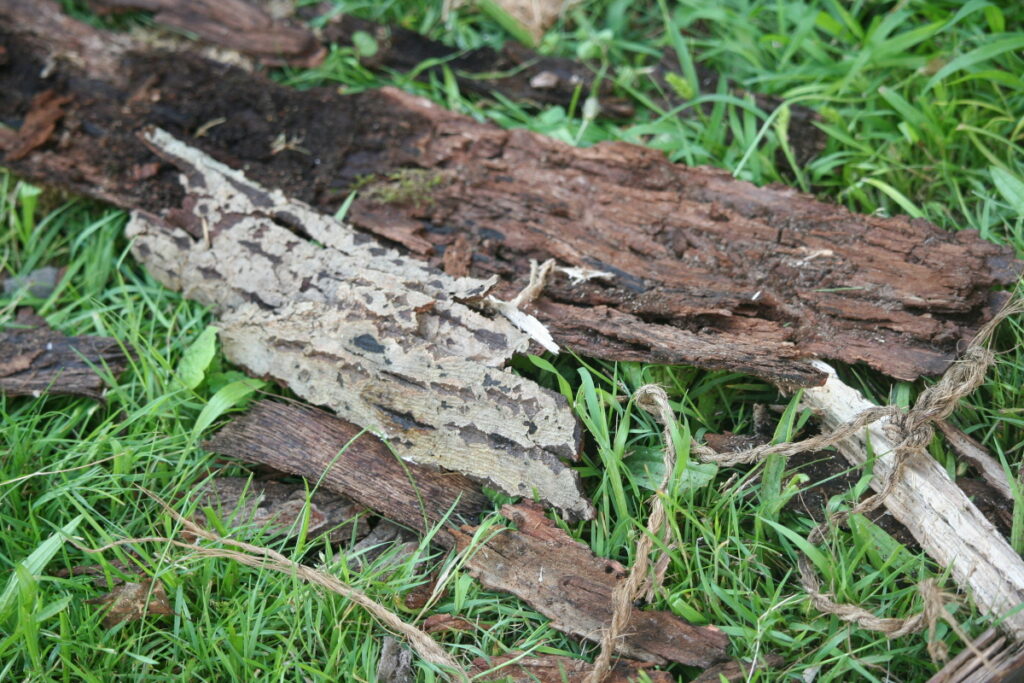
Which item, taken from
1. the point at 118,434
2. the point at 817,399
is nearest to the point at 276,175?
the point at 118,434

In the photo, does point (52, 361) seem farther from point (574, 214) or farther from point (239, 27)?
point (574, 214)

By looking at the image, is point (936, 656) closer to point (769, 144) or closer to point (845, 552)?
point (845, 552)

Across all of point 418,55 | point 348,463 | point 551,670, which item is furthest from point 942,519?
point 418,55

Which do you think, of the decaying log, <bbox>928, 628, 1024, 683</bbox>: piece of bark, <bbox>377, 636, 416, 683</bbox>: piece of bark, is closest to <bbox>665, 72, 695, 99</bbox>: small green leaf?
the decaying log

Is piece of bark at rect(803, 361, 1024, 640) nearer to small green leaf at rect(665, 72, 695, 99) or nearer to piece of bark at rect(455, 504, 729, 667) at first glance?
piece of bark at rect(455, 504, 729, 667)

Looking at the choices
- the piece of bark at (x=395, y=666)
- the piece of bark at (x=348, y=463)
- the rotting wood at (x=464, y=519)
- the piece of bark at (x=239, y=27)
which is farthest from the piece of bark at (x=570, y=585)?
the piece of bark at (x=239, y=27)

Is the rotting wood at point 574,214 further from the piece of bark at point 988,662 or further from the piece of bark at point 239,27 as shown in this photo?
the piece of bark at point 988,662
